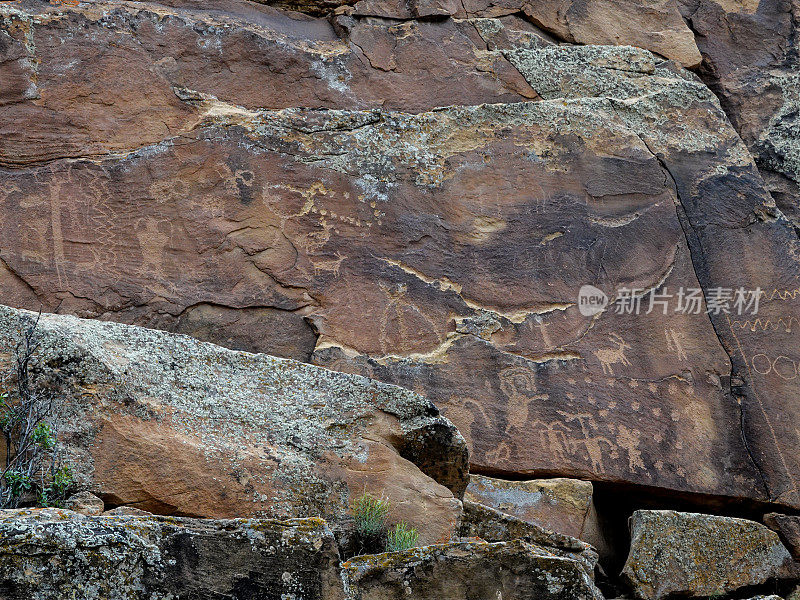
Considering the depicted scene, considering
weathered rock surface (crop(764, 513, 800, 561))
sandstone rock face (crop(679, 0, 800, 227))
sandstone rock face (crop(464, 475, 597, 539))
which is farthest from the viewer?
sandstone rock face (crop(679, 0, 800, 227))

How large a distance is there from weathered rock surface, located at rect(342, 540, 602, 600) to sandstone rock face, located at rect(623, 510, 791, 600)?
184 centimetres

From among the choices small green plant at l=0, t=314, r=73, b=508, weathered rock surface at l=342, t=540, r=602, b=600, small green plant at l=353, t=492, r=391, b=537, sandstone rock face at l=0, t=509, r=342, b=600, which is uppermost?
sandstone rock face at l=0, t=509, r=342, b=600

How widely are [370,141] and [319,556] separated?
155 inches

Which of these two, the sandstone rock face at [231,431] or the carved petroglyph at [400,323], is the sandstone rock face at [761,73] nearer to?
the carved petroglyph at [400,323]

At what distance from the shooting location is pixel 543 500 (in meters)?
5.75

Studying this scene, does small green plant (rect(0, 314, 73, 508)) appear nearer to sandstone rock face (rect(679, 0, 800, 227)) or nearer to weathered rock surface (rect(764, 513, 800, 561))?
weathered rock surface (rect(764, 513, 800, 561))

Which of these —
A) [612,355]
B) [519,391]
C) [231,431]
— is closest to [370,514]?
[231,431]

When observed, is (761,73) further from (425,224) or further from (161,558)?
(161,558)

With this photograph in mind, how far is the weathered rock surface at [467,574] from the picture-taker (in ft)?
11.6

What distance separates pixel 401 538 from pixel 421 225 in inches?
115
